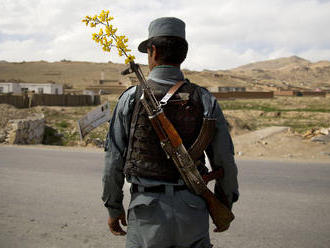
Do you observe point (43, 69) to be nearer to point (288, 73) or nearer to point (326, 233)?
point (288, 73)

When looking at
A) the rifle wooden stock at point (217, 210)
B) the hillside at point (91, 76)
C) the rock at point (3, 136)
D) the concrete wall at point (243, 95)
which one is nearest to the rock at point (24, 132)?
the rock at point (3, 136)

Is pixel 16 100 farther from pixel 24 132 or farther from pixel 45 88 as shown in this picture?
pixel 45 88

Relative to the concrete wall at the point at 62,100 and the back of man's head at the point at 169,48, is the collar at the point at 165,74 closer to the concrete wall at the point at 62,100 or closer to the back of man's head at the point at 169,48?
the back of man's head at the point at 169,48

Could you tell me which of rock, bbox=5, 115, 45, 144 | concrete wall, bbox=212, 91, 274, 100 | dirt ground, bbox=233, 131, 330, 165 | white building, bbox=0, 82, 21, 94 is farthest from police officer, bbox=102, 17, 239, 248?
white building, bbox=0, 82, 21, 94

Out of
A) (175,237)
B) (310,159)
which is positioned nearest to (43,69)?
(310,159)

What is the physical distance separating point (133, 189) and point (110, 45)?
853 mm

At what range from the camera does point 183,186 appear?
2.13m

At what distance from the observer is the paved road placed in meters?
4.05

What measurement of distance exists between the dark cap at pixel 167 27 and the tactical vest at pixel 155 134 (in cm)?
29

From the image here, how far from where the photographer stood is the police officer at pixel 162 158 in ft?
6.75

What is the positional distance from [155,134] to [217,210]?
573mm

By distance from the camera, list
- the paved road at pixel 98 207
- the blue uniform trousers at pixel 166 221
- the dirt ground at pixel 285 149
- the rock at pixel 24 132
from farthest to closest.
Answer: the rock at pixel 24 132 < the dirt ground at pixel 285 149 < the paved road at pixel 98 207 < the blue uniform trousers at pixel 166 221

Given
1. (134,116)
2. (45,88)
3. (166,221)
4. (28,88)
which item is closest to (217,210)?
(166,221)

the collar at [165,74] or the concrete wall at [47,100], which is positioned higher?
the collar at [165,74]
